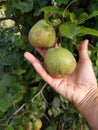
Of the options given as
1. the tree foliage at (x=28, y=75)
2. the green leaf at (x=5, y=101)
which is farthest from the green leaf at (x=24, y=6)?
the green leaf at (x=5, y=101)

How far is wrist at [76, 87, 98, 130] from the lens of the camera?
163 centimetres

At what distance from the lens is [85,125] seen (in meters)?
2.18

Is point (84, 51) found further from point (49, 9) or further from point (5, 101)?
point (5, 101)

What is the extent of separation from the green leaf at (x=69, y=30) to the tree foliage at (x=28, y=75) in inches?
4.9

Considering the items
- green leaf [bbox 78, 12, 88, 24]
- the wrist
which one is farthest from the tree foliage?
the wrist

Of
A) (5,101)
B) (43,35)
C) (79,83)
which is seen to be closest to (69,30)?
(43,35)

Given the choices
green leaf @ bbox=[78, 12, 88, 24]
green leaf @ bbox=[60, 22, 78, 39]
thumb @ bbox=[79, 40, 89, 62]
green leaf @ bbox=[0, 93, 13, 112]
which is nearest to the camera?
green leaf @ bbox=[60, 22, 78, 39]

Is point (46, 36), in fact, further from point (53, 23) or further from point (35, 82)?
point (35, 82)

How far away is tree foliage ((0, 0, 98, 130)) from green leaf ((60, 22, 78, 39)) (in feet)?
0.41

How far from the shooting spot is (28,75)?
1945mm

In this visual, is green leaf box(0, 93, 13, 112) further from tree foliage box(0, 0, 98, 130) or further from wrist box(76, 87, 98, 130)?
wrist box(76, 87, 98, 130)

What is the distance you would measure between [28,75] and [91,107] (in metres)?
0.43

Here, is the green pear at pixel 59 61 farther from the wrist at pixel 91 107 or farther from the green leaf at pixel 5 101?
the green leaf at pixel 5 101

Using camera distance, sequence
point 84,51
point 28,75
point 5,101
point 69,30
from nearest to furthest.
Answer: point 69,30, point 84,51, point 5,101, point 28,75
